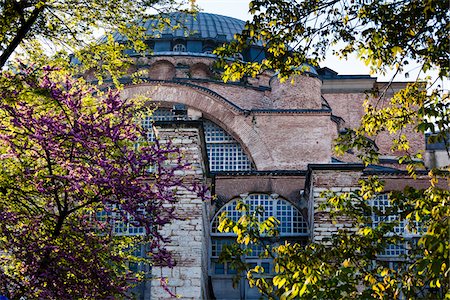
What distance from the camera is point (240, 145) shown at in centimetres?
2073

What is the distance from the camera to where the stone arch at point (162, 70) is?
2586 centimetres

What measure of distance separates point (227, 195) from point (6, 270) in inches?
271

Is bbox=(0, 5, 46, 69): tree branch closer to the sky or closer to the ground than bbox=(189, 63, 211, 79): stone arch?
closer to the ground

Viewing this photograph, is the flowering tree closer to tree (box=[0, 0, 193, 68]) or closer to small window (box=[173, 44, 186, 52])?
tree (box=[0, 0, 193, 68])

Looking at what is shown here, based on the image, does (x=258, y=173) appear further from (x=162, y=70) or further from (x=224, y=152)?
(x=162, y=70)

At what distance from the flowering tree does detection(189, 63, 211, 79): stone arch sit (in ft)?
50.9

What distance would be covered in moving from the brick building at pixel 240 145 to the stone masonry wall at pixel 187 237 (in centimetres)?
2

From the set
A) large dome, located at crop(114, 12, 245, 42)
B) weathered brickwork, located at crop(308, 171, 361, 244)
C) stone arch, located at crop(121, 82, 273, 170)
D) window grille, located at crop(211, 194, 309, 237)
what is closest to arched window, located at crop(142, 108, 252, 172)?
stone arch, located at crop(121, 82, 273, 170)

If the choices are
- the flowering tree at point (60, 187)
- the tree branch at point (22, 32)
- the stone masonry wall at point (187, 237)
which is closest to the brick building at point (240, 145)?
the stone masonry wall at point (187, 237)

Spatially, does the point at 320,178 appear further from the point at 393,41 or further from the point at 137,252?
the point at 393,41

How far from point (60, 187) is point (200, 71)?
648 inches

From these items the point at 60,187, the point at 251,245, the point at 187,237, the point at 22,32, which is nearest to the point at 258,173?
the point at 251,245

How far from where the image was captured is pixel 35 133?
33.2 ft

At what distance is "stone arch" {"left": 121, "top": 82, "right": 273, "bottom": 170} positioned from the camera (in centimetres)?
2038
